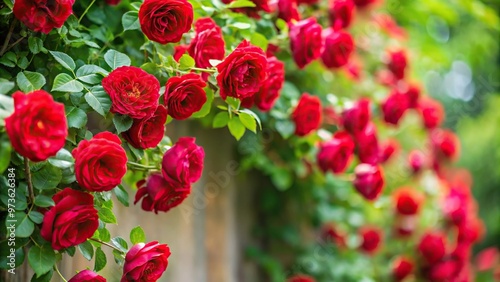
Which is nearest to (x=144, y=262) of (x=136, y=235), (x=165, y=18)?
(x=136, y=235)

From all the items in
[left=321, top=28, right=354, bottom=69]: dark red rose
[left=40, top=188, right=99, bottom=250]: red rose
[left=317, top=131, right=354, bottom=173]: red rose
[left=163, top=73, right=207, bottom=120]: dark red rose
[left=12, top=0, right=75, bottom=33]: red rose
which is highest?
[left=12, top=0, right=75, bottom=33]: red rose

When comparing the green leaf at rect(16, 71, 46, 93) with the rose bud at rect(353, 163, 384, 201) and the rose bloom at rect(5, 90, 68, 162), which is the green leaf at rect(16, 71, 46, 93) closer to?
the rose bloom at rect(5, 90, 68, 162)

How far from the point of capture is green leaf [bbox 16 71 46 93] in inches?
40.6

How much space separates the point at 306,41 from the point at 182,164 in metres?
0.51

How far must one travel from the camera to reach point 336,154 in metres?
1.79

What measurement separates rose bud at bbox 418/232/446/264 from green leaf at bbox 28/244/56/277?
174 cm

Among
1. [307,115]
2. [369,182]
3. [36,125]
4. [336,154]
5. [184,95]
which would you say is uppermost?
[36,125]

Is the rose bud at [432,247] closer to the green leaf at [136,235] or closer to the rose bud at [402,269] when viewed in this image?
the rose bud at [402,269]

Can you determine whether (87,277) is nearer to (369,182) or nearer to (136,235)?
(136,235)

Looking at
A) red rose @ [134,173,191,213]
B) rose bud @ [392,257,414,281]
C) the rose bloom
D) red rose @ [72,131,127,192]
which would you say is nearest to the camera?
the rose bloom

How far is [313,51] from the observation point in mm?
1508

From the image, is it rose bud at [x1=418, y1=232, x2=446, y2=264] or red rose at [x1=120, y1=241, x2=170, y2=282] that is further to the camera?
rose bud at [x1=418, y1=232, x2=446, y2=264]

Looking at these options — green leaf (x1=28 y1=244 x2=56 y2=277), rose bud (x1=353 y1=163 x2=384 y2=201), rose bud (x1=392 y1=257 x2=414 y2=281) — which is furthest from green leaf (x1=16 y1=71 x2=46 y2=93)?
rose bud (x1=392 y1=257 x2=414 y2=281)

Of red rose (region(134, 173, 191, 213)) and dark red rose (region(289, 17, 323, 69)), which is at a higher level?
dark red rose (region(289, 17, 323, 69))
